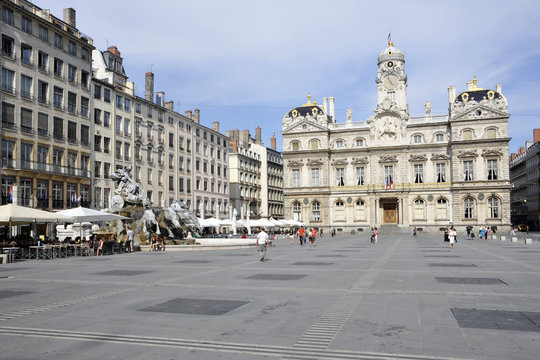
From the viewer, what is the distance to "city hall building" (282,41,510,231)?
73625 mm

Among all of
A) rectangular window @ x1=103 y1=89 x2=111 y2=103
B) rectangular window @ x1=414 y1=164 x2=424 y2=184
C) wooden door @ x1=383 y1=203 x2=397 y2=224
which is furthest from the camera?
wooden door @ x1=383 y1=203 x2=397 y2=224

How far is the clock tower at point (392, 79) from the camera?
79.9 meters

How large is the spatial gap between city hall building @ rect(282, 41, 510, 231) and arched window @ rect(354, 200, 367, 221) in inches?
6.2

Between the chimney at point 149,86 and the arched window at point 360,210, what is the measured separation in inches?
1419

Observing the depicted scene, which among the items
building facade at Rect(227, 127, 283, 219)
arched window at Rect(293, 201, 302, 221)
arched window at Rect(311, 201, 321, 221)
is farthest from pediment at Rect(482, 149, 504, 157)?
building facade at Rect(227, 127, 283, 219)

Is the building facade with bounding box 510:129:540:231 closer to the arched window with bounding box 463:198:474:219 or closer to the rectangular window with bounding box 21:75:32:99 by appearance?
the arched window with bounding box 463:198:474:219

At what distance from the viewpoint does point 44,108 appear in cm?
4497

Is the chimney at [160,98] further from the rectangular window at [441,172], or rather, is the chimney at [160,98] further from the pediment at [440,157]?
the rectangular window at [441,172]

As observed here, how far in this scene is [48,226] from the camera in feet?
147

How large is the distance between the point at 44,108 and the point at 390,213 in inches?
2099

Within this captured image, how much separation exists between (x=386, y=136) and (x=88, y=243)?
58.0 metres

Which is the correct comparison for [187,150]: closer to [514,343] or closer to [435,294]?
[435,294]

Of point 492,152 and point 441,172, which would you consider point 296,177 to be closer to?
point 441,172

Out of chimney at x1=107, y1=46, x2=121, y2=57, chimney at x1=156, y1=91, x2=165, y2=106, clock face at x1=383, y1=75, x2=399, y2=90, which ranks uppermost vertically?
clock face at x1=383, y1=75, x2=399, y2=90
